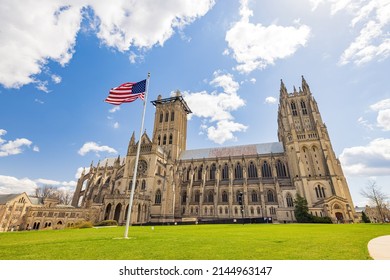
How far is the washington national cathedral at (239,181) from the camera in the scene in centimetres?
4209

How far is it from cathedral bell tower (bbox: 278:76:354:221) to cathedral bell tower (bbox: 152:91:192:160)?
32.8 m

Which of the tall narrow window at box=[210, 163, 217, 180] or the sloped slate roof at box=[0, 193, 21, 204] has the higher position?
the tall narrow window at box=[210, 163, 217, 180]

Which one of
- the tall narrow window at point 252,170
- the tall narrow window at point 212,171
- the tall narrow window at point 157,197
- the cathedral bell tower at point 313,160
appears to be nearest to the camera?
the cathedral bell tower at point 313,160

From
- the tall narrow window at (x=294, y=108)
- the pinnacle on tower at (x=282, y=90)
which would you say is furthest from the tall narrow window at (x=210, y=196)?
the pinnacle on tower at (x=282, y=90)

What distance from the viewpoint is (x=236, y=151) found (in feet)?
206

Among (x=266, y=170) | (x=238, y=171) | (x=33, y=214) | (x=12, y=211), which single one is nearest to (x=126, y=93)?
(x=238, y=171)

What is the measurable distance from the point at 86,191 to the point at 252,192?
50.2 m

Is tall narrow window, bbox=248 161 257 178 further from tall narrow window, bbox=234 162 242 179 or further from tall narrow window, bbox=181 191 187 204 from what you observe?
tall narrow window, bbox=181 191 187 204

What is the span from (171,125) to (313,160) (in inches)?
1686

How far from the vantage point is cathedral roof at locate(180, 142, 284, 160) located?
5842 centimetres

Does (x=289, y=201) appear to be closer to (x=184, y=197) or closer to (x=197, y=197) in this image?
(x=197, y=197)

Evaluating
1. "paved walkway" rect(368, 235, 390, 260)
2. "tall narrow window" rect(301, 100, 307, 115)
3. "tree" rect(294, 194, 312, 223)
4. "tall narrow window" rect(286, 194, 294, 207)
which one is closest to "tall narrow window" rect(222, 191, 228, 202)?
"tall narrow window" rect(286, 194, 294, 207)

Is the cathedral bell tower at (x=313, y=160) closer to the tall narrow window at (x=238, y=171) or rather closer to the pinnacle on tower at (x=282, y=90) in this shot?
the pinnacle on tower at (x=282, y=90)

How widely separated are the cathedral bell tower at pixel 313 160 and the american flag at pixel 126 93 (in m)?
41.0
